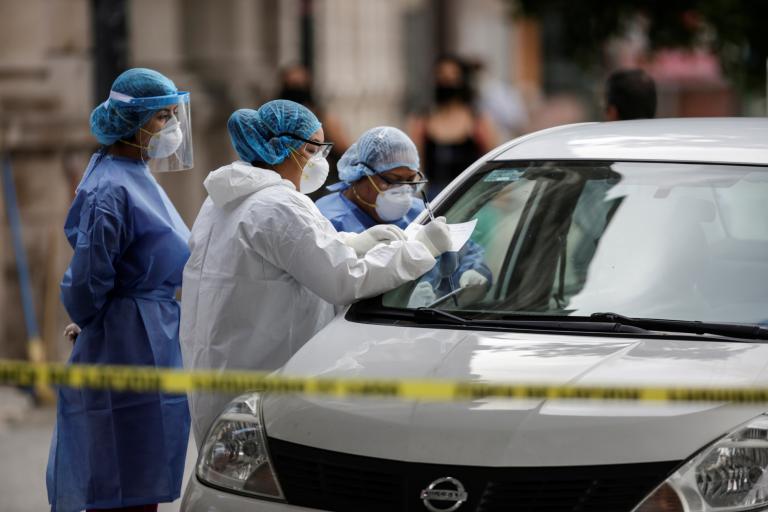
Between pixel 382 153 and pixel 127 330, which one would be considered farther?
pixel 382 153

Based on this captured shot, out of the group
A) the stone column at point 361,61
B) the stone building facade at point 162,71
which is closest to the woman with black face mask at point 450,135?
the stone building facade at point 162,71

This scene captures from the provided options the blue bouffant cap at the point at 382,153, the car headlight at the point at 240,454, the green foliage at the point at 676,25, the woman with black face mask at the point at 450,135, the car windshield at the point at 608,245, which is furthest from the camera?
the green foliage at the point at 676,25

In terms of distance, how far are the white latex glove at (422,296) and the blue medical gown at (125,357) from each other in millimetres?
913

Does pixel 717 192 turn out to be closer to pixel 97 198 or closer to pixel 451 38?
pixel 97 198

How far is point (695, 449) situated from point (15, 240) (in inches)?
280

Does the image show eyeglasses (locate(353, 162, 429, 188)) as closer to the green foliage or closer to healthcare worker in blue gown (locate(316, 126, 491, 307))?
healthcare worker in blue gown (locate(316, 126, 491, 307))

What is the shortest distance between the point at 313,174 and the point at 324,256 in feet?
2.35

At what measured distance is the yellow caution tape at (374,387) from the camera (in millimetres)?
4332

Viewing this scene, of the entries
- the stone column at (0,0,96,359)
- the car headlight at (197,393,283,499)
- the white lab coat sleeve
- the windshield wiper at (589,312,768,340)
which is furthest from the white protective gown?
the stone column at (0,0,96,359)

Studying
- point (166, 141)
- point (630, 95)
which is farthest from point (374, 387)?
point (630, 95)

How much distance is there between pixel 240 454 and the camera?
→ 483 cm

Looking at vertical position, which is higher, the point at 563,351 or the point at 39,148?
the point at 563,351

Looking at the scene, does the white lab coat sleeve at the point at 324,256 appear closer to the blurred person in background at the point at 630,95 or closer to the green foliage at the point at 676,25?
the blurred person in background at the point at 630,95

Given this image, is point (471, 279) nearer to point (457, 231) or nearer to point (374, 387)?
point (457, 231)
